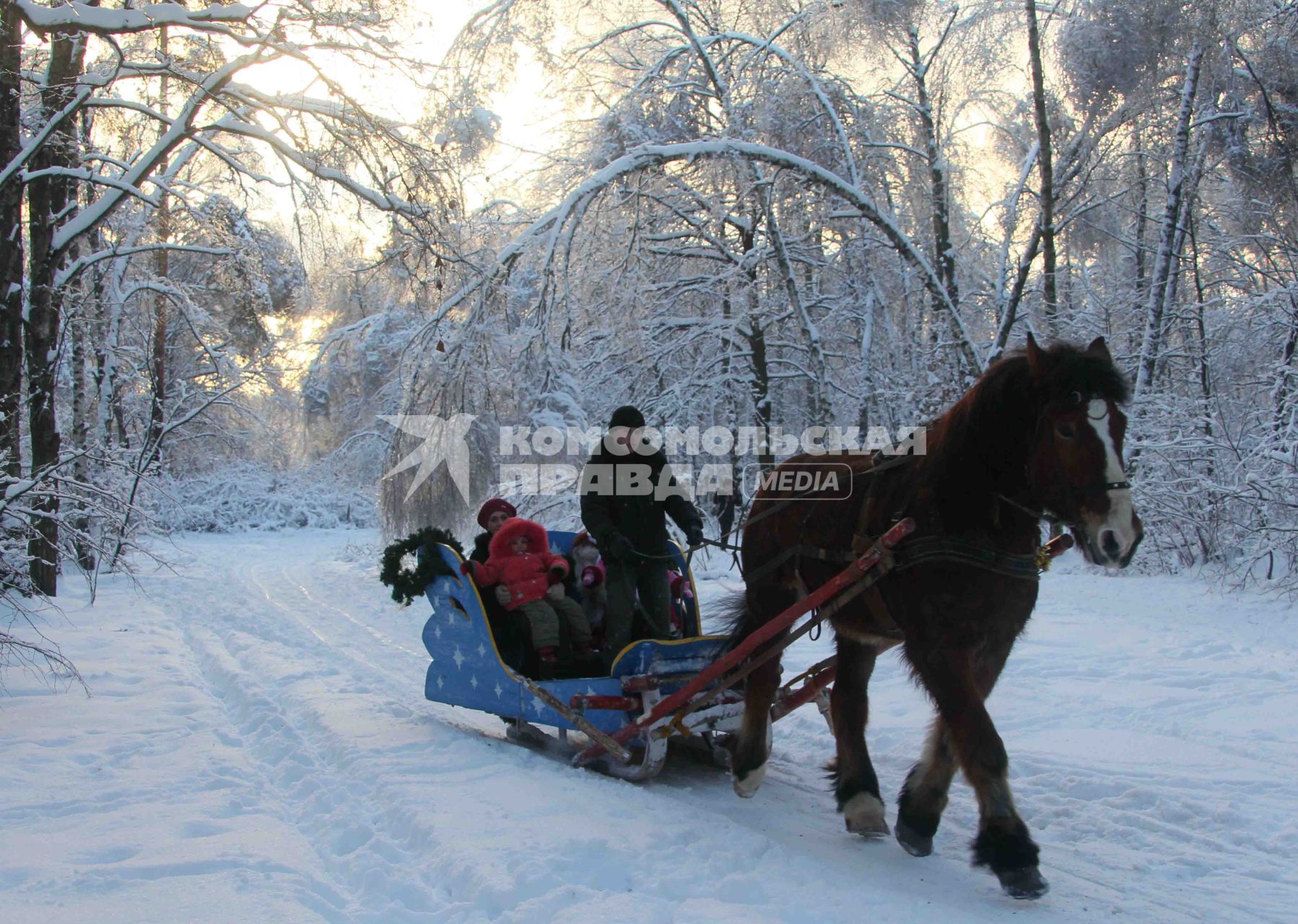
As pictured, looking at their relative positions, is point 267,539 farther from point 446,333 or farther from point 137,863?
point 137,863

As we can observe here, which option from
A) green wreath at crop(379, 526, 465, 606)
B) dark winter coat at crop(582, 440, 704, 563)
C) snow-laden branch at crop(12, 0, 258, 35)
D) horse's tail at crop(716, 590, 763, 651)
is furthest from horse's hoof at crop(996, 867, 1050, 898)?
snow-laden branch at crop(12, 0, 258, 35)

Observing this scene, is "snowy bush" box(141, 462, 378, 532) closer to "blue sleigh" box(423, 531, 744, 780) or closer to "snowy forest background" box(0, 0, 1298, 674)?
"snowy forest background" box(0, 0, 1298, 674)

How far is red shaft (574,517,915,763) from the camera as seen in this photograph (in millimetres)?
3383

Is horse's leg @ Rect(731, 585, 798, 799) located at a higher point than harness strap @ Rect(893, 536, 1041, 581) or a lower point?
lower

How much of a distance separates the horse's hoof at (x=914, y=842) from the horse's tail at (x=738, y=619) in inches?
47.8

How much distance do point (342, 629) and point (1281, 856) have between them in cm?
794

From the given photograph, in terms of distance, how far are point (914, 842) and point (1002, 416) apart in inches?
63.8

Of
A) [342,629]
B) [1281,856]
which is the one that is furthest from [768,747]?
[342,629]

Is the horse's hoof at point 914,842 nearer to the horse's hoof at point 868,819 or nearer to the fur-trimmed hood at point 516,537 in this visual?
the horse's hoof at point 868,819

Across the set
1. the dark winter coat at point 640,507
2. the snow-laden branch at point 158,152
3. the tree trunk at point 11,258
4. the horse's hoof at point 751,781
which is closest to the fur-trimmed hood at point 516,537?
the dark winter coat at point 640,507

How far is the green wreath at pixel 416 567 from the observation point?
5.39 meters

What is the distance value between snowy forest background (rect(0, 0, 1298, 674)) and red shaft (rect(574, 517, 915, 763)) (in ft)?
11.7

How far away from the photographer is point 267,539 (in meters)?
24.8

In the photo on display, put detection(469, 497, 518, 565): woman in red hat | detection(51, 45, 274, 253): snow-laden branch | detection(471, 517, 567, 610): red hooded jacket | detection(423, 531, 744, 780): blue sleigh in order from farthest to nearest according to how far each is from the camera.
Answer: detection(51, 45, 274, 253): snow-laden branch → detection(469, 497, 518, 565): woman in red hat → detection(471, 517, 567, 610): red hooded jacket → detection(423, 531, 744, 780): blue sleigh
